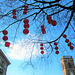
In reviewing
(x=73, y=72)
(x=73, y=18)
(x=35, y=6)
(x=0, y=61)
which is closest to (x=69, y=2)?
(x=73, y=18)

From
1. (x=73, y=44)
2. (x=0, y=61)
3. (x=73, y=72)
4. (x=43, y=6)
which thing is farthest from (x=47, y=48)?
(x=73, y=72)

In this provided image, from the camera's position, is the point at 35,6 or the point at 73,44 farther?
the point at 73,44

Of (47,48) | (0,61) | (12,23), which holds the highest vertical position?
(0,61)

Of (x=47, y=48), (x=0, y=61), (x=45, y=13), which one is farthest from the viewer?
(x=0, y=61)

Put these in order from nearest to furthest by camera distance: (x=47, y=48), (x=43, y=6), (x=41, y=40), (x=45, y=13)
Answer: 1. (x=43, y=6)
2. (x=45, y=13)
3. (x=41, y=40)
4. (x=47, y=48)

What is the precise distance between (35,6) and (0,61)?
13984 millimetres

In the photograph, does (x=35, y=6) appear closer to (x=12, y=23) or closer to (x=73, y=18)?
(x=12, y=23)

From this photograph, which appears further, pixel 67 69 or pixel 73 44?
pixel 67 69

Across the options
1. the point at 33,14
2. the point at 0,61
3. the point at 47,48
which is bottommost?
the point at 47,48

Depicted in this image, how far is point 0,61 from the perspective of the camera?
14.6 meters

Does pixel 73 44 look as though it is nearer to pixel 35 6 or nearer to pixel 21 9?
pixel 35 6

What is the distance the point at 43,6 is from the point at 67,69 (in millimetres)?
32986

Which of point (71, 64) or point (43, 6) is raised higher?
point (71, 64)

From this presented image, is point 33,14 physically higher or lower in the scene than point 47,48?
higher
